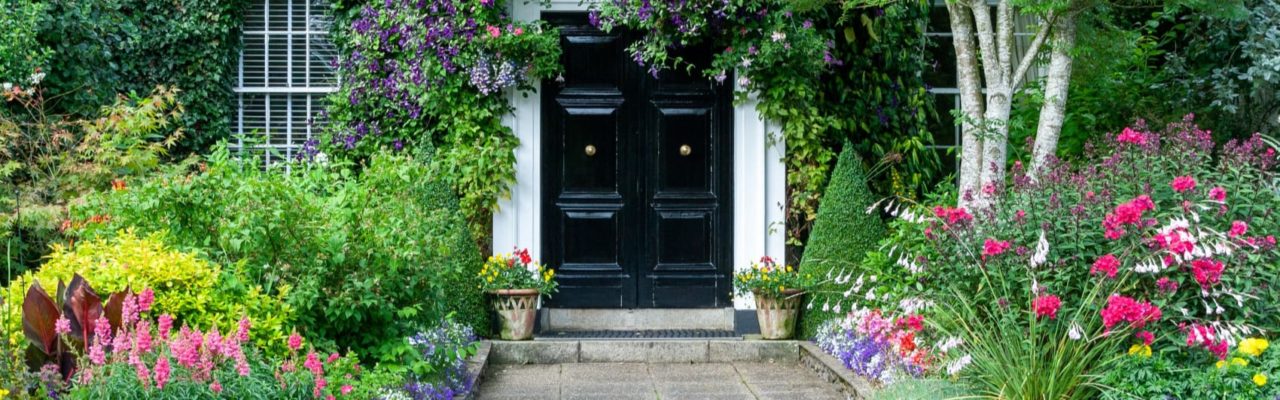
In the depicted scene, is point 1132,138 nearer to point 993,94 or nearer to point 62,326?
point 993,94

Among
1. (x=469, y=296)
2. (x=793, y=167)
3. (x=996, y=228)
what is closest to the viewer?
(x=996, y=228)

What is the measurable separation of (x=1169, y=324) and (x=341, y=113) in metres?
5.59

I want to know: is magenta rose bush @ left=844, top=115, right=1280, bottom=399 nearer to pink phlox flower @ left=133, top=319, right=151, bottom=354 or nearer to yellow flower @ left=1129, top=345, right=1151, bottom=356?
yellow flower @ left=1129, top=345, right=1151, bottom=356

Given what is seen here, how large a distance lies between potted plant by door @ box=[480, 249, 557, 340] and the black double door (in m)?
0.41

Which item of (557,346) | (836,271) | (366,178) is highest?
(366,178)

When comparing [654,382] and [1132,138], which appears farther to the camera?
[654,382]

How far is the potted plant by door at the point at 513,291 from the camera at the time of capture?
791 centimetres

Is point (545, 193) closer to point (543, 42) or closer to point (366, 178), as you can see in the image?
point (543, 42)

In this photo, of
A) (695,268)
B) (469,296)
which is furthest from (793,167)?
(469,296)

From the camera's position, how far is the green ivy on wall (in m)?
8.30

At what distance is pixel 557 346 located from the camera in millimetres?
7781

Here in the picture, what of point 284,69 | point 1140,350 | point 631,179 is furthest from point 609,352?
point 1140,350

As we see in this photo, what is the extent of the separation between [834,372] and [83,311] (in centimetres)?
392

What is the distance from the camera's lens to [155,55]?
8578 millimetres
